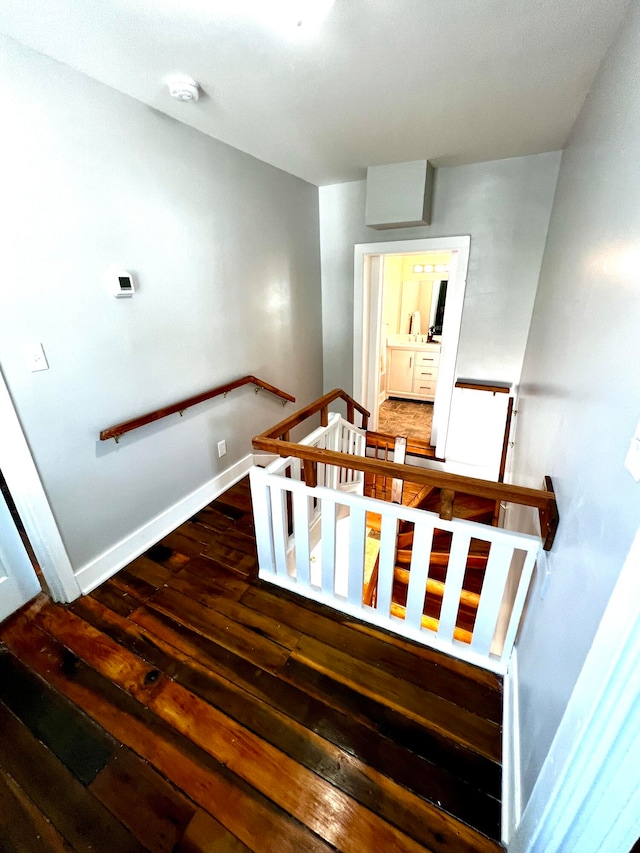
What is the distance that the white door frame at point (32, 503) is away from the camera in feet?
4.56

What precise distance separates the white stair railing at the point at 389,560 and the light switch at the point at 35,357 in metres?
1.00

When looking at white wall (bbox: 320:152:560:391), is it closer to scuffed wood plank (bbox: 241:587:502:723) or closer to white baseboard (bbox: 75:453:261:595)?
white baseboard (bbox: 75:453:261:595)

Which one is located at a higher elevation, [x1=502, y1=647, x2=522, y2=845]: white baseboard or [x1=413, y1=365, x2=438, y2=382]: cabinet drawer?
[x1=413, y1=365, x2=438, y2=382]: cabinet drawer

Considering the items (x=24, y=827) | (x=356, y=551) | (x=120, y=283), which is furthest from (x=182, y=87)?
(x=24, y=827)

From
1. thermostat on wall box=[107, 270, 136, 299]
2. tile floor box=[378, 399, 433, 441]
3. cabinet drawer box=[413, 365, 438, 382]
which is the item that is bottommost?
tile floor box=[378, 399, 433, 441]

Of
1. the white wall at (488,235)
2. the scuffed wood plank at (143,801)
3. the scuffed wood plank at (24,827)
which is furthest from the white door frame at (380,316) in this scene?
the scuffed wood plank at (24,827)

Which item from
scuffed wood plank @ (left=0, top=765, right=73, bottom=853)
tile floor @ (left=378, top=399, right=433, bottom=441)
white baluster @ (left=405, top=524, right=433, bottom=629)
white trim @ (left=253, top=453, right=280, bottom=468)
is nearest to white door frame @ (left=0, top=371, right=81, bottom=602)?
scuffed wood plank @ (left=0, top=765, right=73, bottom=853)

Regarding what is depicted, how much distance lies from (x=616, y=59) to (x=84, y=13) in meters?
1.75

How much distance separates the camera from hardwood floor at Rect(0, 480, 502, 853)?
1003mm

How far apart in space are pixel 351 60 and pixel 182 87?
73cm

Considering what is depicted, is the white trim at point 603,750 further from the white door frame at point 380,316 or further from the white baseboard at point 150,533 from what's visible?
the white door frame at point 380,316

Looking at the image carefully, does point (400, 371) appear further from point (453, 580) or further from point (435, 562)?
point (453, 580)

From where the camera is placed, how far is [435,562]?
2.88 meters

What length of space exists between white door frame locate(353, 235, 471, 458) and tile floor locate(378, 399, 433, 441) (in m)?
0.71
